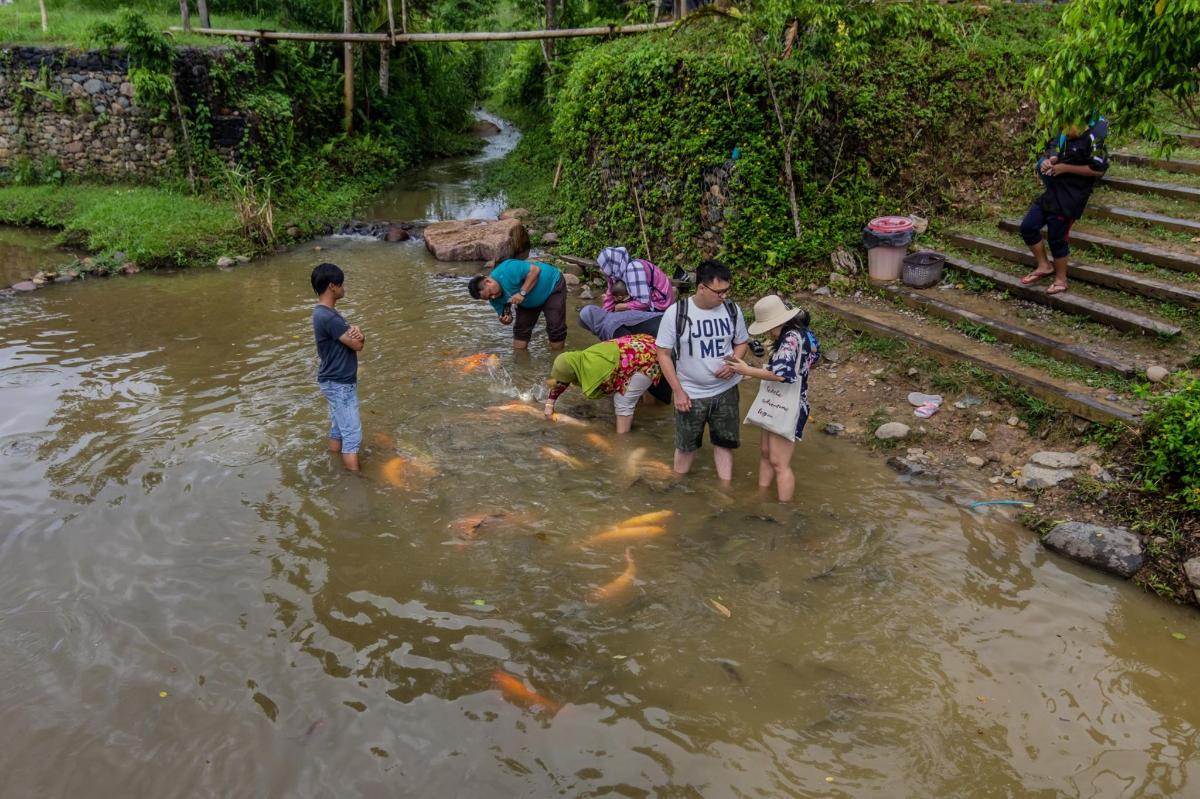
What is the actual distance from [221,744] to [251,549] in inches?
70.7

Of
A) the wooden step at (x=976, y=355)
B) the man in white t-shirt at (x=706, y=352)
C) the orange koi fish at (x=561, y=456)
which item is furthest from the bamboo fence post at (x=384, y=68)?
the man in white t-shirt at (x=706, y=352)

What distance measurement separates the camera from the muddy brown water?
12.1ft

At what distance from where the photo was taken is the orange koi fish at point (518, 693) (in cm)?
406

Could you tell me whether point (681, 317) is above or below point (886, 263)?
above

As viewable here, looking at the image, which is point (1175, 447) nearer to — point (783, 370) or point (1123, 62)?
point (1123, 62)

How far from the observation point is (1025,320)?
7617 mm

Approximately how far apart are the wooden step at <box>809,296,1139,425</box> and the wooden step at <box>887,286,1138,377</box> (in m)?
0.21

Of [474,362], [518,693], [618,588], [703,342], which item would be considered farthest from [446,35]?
[518,693]

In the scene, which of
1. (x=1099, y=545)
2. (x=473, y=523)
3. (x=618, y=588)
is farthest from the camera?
(x=473, y=523)

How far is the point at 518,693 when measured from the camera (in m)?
4.13

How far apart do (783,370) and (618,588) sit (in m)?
1.84

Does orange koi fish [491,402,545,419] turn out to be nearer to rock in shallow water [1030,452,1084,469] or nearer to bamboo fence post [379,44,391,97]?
rock in shallow water [1030,452,1084,469]

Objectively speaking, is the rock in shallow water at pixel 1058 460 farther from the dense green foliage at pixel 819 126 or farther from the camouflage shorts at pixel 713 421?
the dense green foliage at pixel 819 126

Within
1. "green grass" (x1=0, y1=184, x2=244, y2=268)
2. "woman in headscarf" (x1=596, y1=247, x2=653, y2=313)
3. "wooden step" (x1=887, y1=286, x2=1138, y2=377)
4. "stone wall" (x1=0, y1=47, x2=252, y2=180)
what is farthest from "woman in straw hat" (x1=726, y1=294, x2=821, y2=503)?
"stone wall" (x1=0, y1=47, x2=252, y2=180)
